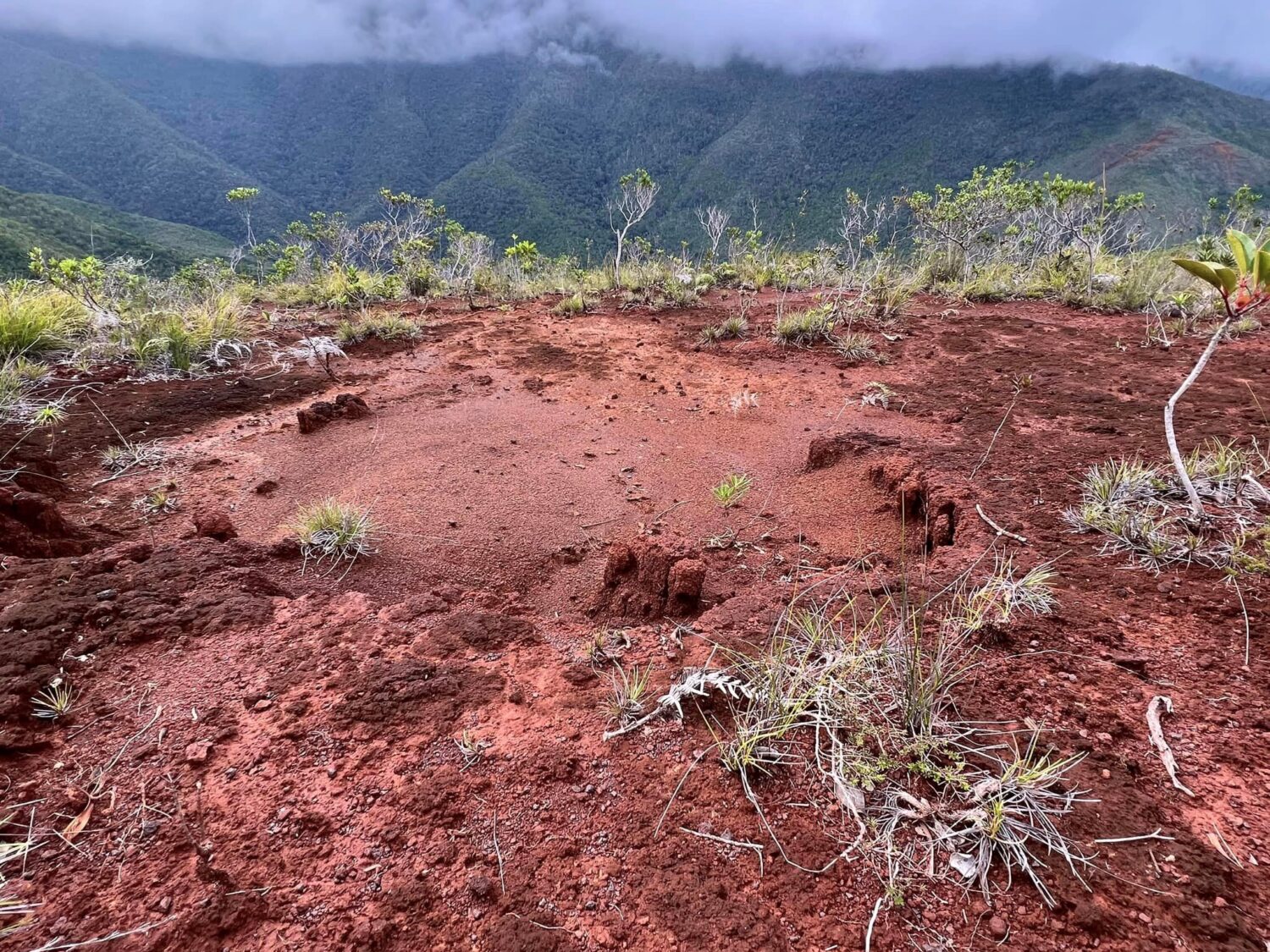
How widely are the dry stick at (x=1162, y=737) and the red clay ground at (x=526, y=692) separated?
0.08 feet

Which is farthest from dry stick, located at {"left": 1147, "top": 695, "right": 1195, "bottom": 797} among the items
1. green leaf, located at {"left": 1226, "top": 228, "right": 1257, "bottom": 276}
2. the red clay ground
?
green leaf, located at {"left": 1226, "top": 228, "right": 1257, "bottom": 276}

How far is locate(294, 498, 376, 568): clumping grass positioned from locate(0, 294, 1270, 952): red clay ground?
0.09 meters

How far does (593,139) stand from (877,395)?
77.4m

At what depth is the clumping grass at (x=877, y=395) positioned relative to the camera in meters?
4.36

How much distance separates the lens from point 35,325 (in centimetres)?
477

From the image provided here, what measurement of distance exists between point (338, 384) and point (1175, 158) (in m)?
53.6

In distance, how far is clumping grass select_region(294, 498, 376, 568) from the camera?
2.55 meters

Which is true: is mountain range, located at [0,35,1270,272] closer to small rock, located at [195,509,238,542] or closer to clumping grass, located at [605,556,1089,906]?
small rock, located at [195,509,238,542]

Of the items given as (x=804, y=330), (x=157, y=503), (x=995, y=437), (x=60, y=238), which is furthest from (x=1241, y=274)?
(x=60, y=238)

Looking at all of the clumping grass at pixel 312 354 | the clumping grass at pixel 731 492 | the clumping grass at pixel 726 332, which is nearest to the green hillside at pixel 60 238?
the clumping grass at pixel 312 354

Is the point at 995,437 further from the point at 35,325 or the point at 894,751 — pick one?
the point at 35,325

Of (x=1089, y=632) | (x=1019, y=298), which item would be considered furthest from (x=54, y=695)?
(x=1019, y=298)

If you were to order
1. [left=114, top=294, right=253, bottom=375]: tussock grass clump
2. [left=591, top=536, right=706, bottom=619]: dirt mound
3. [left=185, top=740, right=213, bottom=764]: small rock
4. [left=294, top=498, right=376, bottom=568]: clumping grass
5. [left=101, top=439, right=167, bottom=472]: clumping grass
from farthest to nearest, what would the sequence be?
[left=114, top=294, right=253, bottom=375]: tussock grass clump → [left=101, top=439, right=167, bottom=472]: clumping grass → [left=294, top=498, right=376, bottom=568]: clumping grass → [left=591, top=536, right=706, bottom=619]: dirt mound → [left=185, top=740, right=213, bottom=764]: small rock

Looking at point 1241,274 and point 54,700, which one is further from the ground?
point 1241,274
